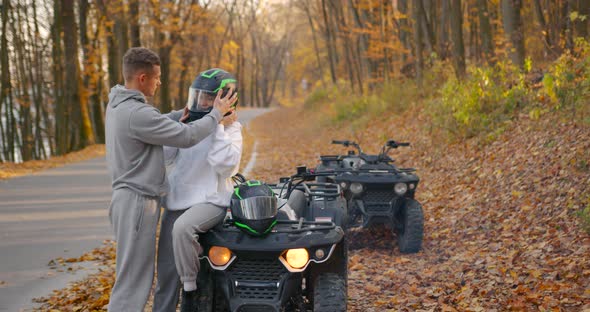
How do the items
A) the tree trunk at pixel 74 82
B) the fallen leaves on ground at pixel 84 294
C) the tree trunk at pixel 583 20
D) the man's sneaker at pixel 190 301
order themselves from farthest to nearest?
the tree trunk at pixel 74 82 < the tree trunk at pixel 583 20 < the fallen leaves on ground at pixel 84 294 < the man's sneaker at pixel 190 301

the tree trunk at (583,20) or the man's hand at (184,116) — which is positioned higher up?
the tree trunk at (583,20)

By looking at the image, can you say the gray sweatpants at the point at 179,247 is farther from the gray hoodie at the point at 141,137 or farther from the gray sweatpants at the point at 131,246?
the gray hoodie at the point at 141,137

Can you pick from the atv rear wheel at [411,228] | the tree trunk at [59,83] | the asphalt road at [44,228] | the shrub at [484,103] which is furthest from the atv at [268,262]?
the tree trunk at [59,83]

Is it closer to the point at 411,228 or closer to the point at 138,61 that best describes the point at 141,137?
the point at 138,61

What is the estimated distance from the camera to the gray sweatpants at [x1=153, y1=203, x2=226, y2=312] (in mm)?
4680

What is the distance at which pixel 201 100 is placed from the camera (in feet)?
16.8

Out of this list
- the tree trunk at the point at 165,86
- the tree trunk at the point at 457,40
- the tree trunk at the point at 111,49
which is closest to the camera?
the tree trunk at the point at 457,40

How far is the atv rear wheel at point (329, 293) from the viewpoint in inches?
189

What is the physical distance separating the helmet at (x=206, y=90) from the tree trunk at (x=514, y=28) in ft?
40.5

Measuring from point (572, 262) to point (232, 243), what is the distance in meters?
4.08

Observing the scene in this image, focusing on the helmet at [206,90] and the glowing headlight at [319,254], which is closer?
the glowing headlight at [319,254]

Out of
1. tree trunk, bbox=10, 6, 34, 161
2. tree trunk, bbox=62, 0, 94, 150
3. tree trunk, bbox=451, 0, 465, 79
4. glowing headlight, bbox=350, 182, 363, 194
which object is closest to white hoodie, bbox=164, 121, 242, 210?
glowing headlight, bbox=350, 182, 363, 194

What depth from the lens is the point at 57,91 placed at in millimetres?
32188

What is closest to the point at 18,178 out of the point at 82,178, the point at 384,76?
the point at 82,178
